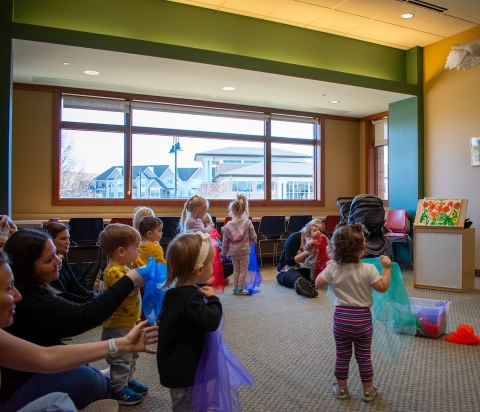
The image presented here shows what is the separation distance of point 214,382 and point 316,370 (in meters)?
1.31

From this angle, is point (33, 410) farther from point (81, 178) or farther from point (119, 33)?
point (81, 178)

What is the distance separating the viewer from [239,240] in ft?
16.1

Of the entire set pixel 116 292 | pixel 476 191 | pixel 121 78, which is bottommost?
pixel 116 292

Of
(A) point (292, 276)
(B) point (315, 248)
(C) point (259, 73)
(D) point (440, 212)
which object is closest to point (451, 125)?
(D) point (440, 212)

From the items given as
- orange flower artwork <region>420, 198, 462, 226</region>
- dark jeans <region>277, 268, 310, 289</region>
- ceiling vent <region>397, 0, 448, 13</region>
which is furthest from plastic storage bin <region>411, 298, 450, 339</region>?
ceiling vent <region>397, 0, 448, 13</region>

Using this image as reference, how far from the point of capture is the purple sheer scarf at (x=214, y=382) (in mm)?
1611

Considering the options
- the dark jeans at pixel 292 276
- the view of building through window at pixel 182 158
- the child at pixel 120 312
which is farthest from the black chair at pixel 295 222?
the child at pixel 120 312

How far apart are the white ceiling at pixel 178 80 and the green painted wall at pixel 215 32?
0.96 feet

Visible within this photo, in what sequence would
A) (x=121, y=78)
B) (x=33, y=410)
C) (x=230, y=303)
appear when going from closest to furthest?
(x=33, y=410)
(x=230, y=303)
(x=121, y=78)

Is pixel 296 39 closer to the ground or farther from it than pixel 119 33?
farther from it

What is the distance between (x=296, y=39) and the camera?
645 centimetres

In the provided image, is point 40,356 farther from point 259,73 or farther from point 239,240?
point 259,73

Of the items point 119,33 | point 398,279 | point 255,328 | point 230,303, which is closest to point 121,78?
point 119,33

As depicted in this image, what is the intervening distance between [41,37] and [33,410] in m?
4.38
